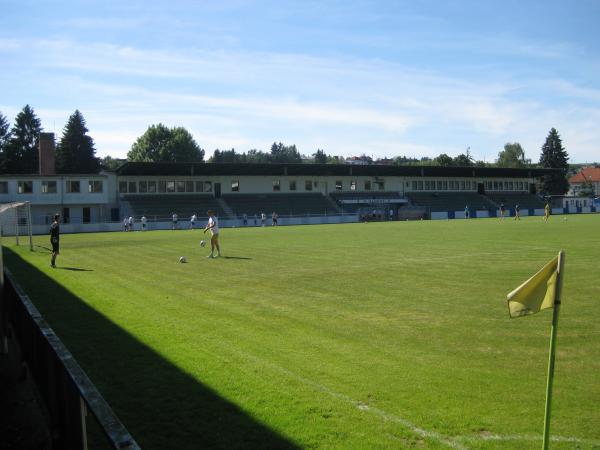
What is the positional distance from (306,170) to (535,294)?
258 feet

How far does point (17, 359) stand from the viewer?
9336 mm

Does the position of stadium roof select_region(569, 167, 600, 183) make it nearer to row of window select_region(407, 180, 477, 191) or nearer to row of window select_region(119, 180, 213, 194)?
row of window select_region(407, 180, 477, 191)

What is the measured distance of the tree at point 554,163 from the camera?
12650cm

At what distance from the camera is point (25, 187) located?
61.0 metres

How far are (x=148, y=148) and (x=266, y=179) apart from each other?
56.3m

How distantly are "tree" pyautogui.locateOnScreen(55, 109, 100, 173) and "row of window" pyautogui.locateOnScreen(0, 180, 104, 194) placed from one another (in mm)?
44052

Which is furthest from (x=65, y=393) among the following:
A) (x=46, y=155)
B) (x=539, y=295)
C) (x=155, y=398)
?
(x=46, y=155)

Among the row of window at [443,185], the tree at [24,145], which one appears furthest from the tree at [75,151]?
the row of window at [443,185]

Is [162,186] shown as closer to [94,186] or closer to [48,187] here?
[94,186]

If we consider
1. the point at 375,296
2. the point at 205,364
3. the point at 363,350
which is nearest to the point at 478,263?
the point at 375,296

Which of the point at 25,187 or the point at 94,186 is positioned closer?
the point at 25,187

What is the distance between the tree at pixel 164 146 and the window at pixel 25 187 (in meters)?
66.4

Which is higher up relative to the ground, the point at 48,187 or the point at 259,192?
the point at 48,187

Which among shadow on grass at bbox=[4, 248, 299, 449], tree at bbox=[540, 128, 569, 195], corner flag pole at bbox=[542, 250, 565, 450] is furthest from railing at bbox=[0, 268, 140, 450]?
tree at bbox=[540, 128, 569, 195]
